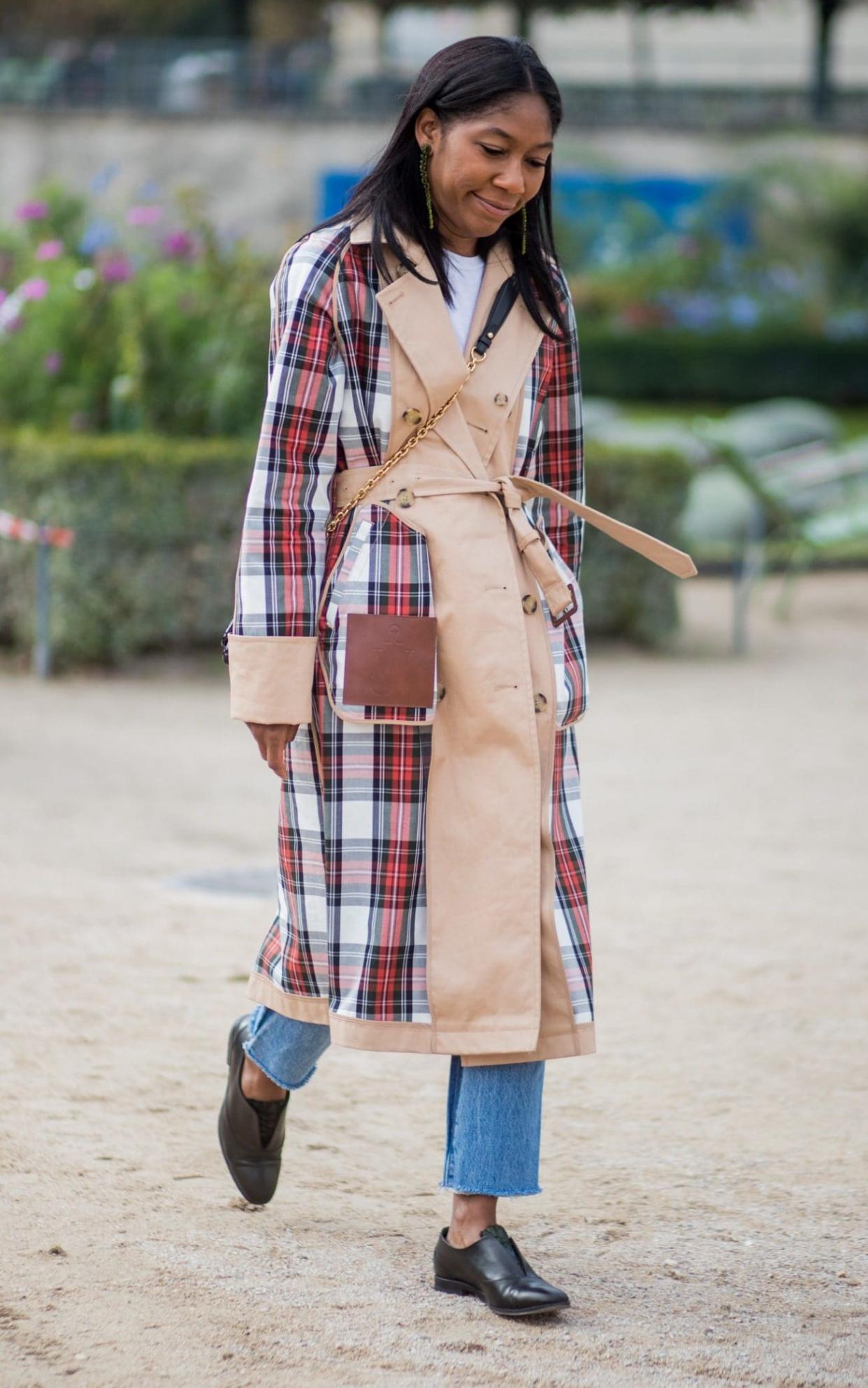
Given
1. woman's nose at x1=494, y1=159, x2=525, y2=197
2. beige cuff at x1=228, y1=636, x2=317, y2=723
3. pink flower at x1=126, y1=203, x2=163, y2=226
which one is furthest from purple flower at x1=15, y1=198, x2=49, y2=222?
beige cuff at x1=228, y1=636, x2=317, y2=723

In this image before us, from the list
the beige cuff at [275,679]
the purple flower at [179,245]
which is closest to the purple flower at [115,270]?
the purple flower at [179,245]

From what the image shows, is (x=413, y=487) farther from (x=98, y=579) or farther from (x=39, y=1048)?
(x=98, y=579)

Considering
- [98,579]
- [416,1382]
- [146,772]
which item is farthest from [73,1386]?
[98,579]

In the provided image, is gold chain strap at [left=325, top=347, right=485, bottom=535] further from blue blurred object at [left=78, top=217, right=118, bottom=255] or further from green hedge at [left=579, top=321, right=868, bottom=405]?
green hedge at [left=579, top=321, right=868, bottom=405]

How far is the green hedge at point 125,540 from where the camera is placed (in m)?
8.02

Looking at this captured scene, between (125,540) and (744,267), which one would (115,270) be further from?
(744,267)

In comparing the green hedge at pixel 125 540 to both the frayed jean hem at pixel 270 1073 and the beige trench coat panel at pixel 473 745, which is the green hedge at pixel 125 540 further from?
the beige trench coat panel at pixel 473 745

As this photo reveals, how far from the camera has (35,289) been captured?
846 cm

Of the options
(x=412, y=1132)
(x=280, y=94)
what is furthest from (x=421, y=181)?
(x=280, y=94)

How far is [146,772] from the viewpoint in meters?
6.56

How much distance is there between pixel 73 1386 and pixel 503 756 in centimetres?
101

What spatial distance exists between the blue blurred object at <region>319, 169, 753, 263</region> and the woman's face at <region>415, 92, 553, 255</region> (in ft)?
81.6

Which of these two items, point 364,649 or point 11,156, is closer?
point 364,649

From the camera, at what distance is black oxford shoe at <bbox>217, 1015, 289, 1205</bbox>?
2.92 m
